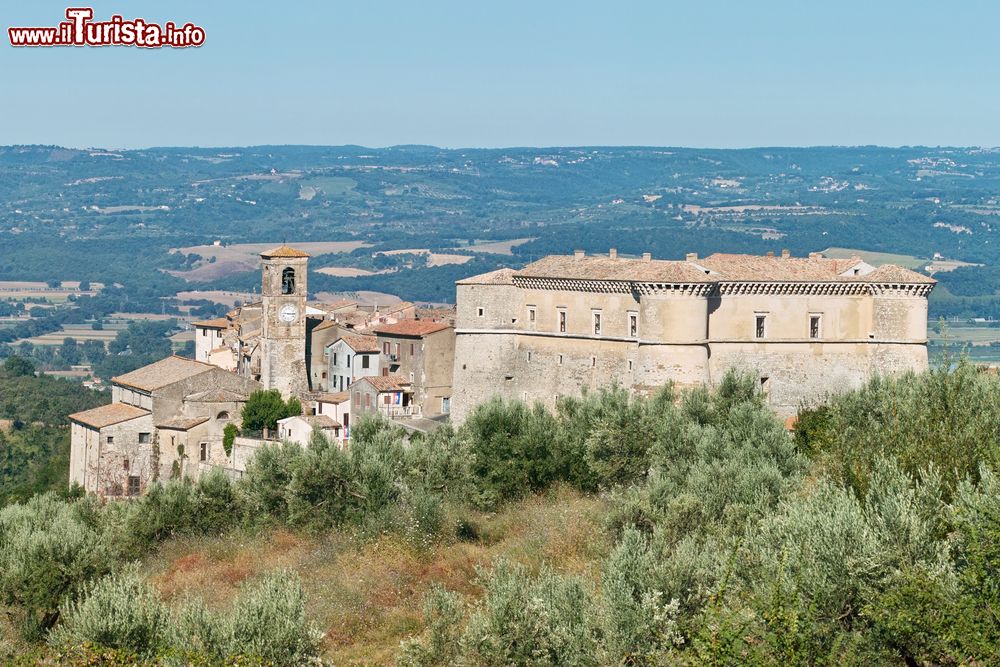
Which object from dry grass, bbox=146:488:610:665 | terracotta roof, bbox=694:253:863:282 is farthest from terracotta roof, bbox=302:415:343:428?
dry grass, bbox=146:488:610:665

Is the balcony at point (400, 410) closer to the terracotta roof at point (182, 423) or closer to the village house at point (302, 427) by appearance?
the village house at point (302, 427)

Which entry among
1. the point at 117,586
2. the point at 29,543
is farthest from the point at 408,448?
the point at 117,586

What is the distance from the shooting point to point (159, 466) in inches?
2233

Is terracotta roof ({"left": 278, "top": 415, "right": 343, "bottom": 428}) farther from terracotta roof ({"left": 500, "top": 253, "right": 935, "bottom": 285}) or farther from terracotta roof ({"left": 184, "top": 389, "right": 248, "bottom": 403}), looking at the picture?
terracotta roof ({"left": 500, "top": 253, "right": 935, "bottom": 285})

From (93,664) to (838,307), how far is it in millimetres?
33978

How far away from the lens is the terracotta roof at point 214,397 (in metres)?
57.7

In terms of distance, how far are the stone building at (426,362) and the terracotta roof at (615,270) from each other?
6.62 m

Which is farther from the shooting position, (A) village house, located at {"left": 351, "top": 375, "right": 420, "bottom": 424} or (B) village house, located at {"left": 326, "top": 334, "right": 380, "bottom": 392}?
(B) village house, located at {"left": 326, "top": 334, "right": 380, "bottom": 392}

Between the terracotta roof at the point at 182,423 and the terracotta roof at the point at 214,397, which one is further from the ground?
the terracotta roof at the point at 214,397

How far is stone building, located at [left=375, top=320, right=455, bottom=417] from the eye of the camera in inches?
2302

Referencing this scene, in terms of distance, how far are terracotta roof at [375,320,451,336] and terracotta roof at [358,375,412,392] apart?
1.79 metres

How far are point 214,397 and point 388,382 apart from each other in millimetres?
6409

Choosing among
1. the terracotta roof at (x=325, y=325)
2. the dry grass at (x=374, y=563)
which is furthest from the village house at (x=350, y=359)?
the dry grass at (x=374, y=563)

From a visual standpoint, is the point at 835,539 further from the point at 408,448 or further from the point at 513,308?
the point at 513,308
